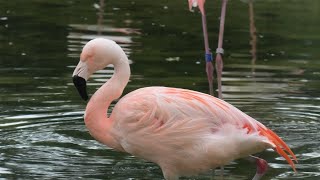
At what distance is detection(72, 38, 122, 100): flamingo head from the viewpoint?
17.7ft

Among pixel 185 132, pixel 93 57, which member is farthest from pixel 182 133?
pixel 93 57

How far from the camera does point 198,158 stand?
510cm

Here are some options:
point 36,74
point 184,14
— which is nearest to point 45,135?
point 36,74

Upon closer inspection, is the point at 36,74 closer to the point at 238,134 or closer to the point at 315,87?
the point at 315,87

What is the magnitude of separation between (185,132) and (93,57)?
0.75 meters

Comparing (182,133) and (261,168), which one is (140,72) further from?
(182,133)

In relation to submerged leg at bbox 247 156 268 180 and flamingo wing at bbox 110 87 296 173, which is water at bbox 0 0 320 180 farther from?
flamingo wing at bbox 110 87 296 173

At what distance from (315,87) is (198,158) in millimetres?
3715

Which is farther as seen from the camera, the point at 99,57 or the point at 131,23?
the point at 131,23

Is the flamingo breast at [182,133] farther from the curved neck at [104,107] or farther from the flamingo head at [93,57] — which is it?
the flamingo head at [93,57]

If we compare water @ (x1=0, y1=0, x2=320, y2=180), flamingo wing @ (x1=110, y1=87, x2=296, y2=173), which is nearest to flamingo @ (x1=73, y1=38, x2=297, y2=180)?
flamingo wing @ (x1=110, y1=87, x2=296, y2=173)

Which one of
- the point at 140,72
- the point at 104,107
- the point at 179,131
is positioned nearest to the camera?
the point at 179,131

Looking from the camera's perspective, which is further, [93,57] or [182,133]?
[93,57]

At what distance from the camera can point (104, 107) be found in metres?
5.41
